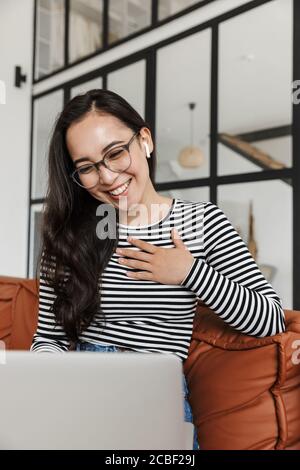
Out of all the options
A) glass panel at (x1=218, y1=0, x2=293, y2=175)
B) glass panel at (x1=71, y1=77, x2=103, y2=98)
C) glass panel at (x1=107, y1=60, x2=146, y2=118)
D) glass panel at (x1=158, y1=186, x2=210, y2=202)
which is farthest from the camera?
glass panel at (x1=71, y1=77, x2=103, y2=98)

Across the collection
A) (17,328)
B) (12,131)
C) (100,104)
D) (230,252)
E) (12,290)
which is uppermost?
(12,131)

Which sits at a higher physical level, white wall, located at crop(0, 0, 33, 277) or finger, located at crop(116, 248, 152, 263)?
white wall, located at crop(0, 0, 33, 277)

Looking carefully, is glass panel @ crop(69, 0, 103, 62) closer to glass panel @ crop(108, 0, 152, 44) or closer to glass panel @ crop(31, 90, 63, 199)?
glass panel @ crop(108, 0, 152, 44)

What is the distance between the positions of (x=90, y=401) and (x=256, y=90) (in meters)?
2.88

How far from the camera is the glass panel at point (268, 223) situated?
2779mm

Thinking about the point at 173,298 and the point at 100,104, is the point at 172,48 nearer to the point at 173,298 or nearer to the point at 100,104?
the point at 100,104

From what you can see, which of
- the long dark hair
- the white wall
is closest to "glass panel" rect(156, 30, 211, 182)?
the white wall

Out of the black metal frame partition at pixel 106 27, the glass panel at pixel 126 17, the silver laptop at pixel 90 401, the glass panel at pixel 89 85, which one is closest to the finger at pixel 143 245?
the silver laptop at pixel 90 401

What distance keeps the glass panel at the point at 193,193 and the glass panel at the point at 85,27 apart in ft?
Answer: 5.31

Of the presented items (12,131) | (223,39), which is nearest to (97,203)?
(223,39)

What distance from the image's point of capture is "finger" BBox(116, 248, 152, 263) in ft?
3.38

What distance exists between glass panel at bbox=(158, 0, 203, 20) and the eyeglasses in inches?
107

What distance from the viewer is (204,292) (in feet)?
3.11

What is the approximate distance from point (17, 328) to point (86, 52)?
3377 millimetres
